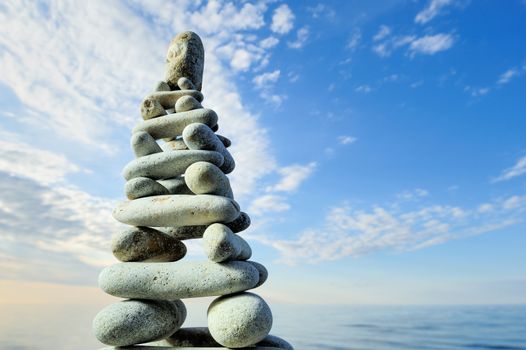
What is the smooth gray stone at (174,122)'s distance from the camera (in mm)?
6573

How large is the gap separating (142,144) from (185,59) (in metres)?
1.91

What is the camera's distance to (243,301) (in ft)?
16.9

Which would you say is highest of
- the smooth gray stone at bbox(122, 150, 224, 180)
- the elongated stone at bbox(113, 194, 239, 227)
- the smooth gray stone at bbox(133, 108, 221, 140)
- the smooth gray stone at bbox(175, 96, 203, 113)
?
the smooth gray stone at bbox(175, 96, 203, 113)

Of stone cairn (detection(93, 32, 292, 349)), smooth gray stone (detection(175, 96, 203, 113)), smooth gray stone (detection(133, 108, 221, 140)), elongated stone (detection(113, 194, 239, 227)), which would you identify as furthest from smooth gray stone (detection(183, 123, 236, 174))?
elongated stone (detection(113, 194, 239, 227))

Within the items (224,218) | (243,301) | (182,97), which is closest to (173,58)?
(182,97)

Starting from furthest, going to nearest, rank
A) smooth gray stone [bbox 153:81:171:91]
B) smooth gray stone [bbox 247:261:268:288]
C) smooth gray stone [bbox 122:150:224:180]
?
smooth gray stone [bbox 153:81:171:91] < smooth gray stone [bbox 247:261:268:288] < smooth gray stone [bbox 122:150:224:180]

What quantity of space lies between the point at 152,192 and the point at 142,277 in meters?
1.30

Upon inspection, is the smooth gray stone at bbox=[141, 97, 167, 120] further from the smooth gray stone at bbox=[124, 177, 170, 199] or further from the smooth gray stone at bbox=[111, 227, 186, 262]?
the smooth gray stone at bbox=[111, 227, 186, 262]

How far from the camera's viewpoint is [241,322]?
4.93 m

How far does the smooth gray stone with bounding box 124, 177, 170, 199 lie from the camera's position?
615 centimetres

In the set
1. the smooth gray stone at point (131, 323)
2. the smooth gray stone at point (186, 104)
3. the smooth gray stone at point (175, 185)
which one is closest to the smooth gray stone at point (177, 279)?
the smooth gray stone at point (131, 323)

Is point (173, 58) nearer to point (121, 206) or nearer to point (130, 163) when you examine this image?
point (130, 163)

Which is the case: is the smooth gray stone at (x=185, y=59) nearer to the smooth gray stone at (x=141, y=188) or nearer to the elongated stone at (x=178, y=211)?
the smooth gray stone at (x=141, y=188)

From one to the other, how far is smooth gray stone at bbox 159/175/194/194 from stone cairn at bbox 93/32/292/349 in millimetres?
15
